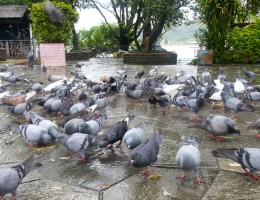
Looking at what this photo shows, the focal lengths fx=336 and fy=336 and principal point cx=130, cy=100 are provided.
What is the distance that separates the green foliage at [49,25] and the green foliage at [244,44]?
795 centimetres

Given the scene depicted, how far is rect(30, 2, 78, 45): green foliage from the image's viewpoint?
16.4 meters

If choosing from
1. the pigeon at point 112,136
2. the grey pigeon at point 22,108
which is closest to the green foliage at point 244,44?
the grey pigeon at point 22,108

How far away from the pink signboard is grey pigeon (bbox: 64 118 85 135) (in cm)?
1251

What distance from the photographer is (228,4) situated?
15938mm

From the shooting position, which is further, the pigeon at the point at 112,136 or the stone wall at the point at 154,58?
the stone wall at the point at 154,58

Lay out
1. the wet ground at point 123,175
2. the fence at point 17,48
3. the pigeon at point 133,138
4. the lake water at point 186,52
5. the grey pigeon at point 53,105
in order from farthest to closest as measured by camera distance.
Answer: the lake water at point 186,52
the fence at point 17,48
the grey pigeon at point 53,105
the pigeon at point 133,138
the wet ground at point 123,175

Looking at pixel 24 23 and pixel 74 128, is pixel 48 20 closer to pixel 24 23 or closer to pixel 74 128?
pixel 24 23

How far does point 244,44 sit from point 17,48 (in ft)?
46.5

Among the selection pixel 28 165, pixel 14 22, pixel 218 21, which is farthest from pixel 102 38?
pixel 28 165

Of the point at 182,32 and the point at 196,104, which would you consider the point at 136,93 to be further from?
the point at 182,32

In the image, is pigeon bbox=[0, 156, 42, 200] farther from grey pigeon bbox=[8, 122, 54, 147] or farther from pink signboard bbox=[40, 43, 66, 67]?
pink signboard bbox=[40, 43, 66, 67]

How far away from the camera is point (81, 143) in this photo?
159 inches

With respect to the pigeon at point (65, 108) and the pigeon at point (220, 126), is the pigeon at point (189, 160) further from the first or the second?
the pigeon at point (65, 108)

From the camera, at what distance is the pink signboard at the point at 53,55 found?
16562mm
